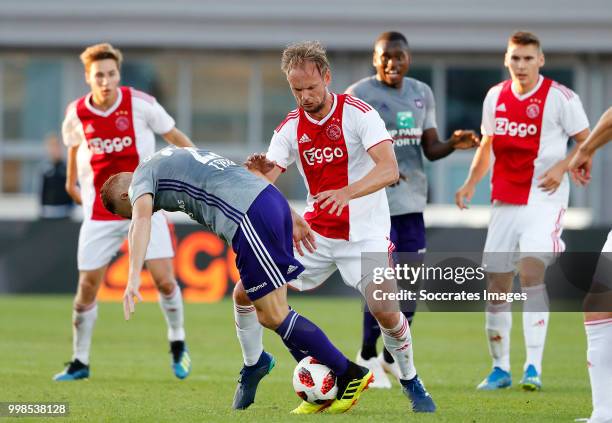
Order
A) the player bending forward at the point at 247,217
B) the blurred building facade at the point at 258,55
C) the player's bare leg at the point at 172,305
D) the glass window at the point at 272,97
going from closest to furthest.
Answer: the player bending forward at the point at 247,217, the player's bare leg at the point at 172,305, the blurred building facade at the point at 258,55, the glass window at the point at 272,97

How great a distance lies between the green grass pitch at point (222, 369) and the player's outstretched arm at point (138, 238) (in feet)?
3.06

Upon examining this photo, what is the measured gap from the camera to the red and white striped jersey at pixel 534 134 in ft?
30.6

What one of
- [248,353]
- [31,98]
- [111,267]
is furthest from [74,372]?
[31,98]

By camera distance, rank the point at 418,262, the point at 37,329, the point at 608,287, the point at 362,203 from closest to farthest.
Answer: the point at 608,287, the point at 362,203, the point at 418,262, the point at 37,329

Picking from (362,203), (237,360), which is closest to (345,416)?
(362,203)

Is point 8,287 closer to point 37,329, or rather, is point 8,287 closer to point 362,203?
point 37,329

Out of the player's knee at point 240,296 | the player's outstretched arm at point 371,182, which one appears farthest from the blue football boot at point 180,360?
the player's outstretched arm at point 371,182

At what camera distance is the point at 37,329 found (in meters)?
14.0

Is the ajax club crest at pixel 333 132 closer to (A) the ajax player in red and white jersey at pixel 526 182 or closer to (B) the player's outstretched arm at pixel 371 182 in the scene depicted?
(B) the player's outstretched arm at pixel 371 182

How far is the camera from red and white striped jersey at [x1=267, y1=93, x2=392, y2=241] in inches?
299

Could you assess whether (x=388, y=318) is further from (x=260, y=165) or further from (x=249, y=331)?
(x=260, y=165)

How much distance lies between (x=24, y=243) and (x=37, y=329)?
14.5 ft

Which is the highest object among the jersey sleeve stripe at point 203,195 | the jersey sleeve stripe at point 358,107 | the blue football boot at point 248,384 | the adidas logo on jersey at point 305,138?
the jersey sleeve stripe at point 358,107

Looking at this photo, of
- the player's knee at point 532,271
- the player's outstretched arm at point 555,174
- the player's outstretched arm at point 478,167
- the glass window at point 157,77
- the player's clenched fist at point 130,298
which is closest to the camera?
the player's clenched fist at point 130,298
